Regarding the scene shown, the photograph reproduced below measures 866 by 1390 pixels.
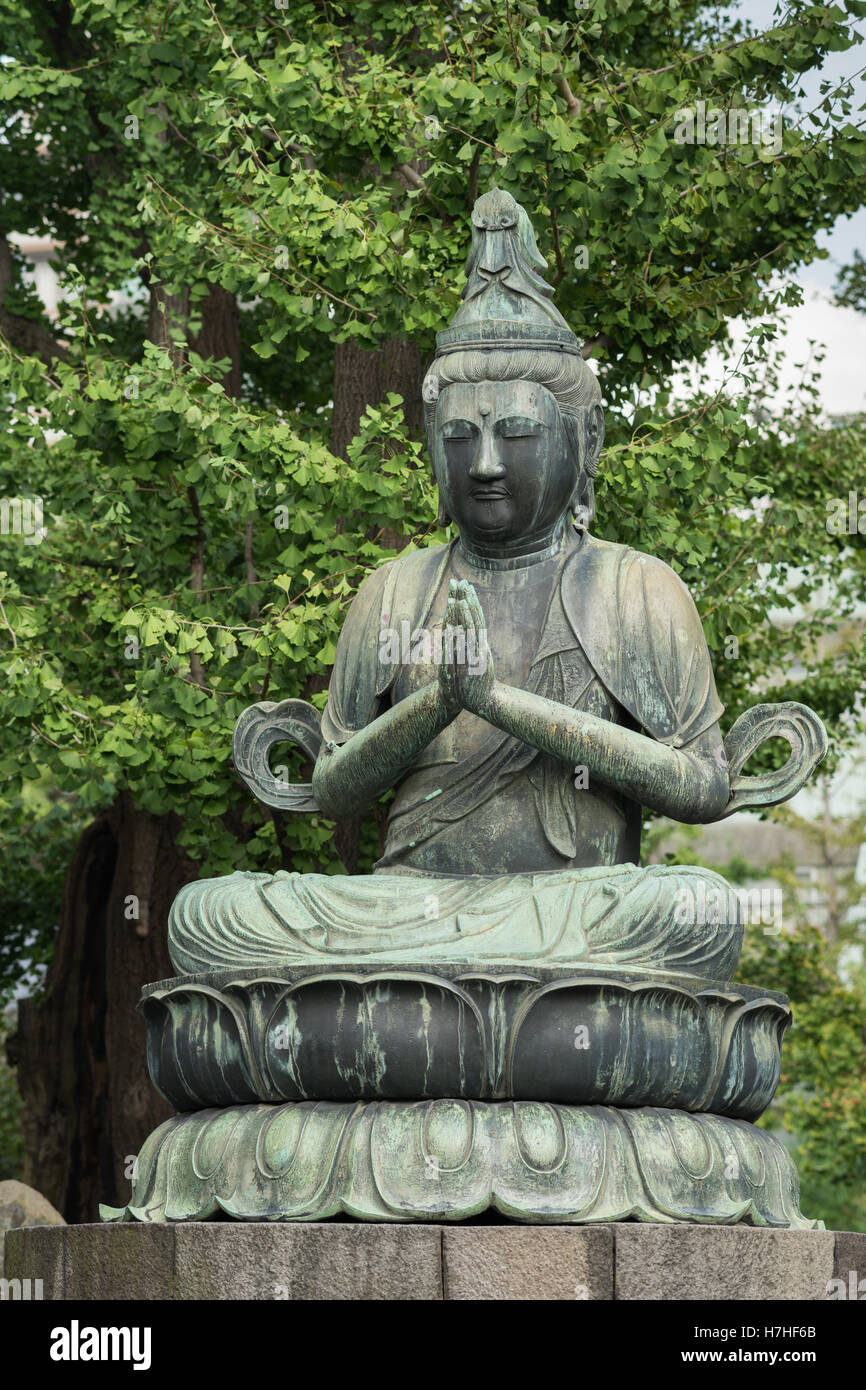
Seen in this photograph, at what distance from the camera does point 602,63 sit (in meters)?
10.5

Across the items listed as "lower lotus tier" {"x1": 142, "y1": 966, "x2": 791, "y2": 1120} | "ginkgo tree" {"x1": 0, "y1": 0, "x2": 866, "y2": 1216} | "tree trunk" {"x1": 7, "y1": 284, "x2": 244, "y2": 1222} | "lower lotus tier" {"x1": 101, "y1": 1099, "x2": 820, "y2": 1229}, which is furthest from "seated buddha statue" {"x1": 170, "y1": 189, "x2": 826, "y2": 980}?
"tree trunk" {"x1": 7, "y1": 284, "x2": 244, "y2": 1222}

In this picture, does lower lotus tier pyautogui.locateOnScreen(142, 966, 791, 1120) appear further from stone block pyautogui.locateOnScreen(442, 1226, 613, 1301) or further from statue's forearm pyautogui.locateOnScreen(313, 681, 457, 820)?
statue's forearm pyautogui.locateOnScreen(313, 681, 457, 820)

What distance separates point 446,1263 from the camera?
5766mm

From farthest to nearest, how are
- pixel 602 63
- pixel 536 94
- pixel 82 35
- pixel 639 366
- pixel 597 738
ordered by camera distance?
1. pixel 82 35
2. pixel 639 366
3. pixel 602 63
4. pixel 536 94
5. pixel 597 738

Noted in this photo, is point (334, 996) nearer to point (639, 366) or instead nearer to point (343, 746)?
point (343, 746)

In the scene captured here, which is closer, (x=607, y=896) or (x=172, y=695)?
(x=607, y=896)

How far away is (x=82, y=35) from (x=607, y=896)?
887 centimetres

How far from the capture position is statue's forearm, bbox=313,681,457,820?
22.9 feet

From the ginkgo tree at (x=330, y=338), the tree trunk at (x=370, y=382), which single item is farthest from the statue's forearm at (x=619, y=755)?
the tree trunk at (x=370, y=382)

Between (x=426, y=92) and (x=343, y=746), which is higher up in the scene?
(x=426, y=92)

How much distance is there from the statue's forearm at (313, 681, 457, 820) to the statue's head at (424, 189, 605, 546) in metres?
0.81

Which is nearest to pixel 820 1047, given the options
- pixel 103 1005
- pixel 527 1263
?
pixel 103 1005

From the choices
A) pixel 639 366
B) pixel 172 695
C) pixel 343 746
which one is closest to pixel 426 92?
pixel 639 366

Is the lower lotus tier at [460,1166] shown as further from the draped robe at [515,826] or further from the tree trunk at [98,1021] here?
the tree trunk at [98,1021]
